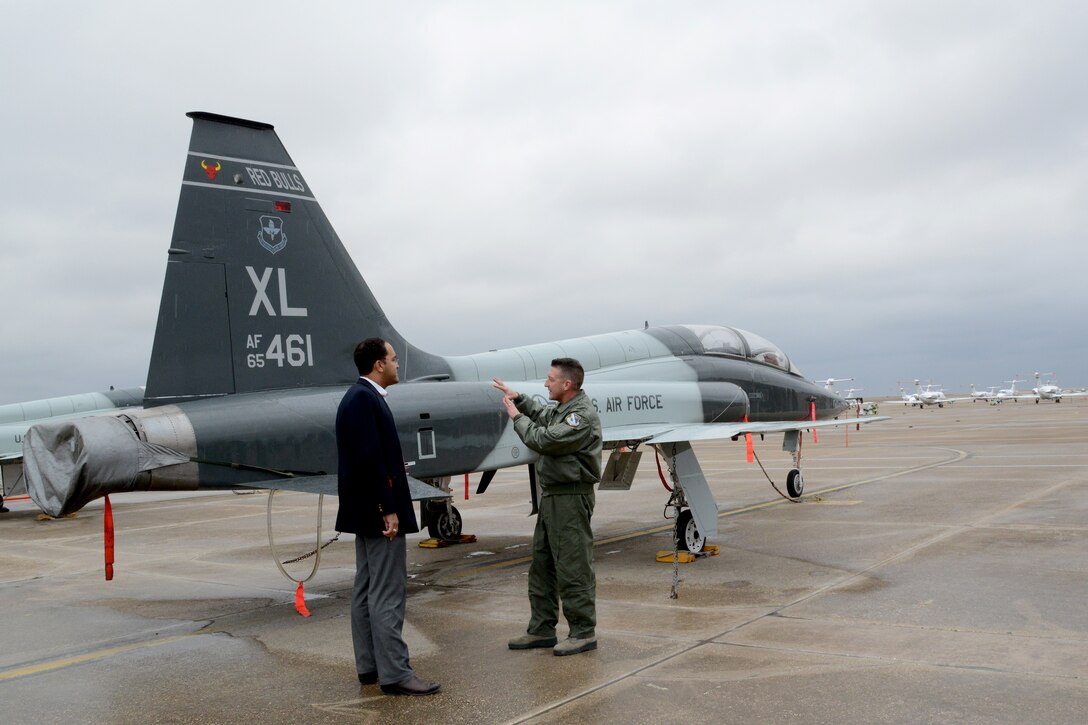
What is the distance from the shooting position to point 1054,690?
468 cm

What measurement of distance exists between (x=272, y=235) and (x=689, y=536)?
5.61 m

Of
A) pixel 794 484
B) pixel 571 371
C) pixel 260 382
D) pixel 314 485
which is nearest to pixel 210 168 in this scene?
pixel 260 382

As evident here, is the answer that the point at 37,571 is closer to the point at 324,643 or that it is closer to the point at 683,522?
the point at 324,643

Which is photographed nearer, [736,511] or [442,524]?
[442,524]

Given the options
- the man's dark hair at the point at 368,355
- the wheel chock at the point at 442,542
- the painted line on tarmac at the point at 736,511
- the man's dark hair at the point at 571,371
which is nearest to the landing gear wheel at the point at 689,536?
the painted line on tarmac at the point at 736,511

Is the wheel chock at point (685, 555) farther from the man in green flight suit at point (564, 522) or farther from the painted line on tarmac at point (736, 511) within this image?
the man in green flight suit at point (564, 522)

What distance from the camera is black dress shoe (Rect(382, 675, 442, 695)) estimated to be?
16.8 ft

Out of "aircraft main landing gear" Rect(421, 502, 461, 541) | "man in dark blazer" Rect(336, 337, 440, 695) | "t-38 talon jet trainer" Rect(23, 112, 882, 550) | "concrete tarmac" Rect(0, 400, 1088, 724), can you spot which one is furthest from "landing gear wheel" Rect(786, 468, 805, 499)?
"man in dark blazer" Rect(336, 337, 440, 695)

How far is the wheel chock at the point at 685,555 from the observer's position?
9.53 m

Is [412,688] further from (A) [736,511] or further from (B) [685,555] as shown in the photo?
(A) [736,511]

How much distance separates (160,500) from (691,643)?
20410 mm

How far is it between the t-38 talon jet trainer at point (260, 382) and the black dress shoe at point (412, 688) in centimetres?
181

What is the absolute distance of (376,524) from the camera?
5281 millimetres

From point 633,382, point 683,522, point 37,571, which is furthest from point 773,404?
point 37,571
